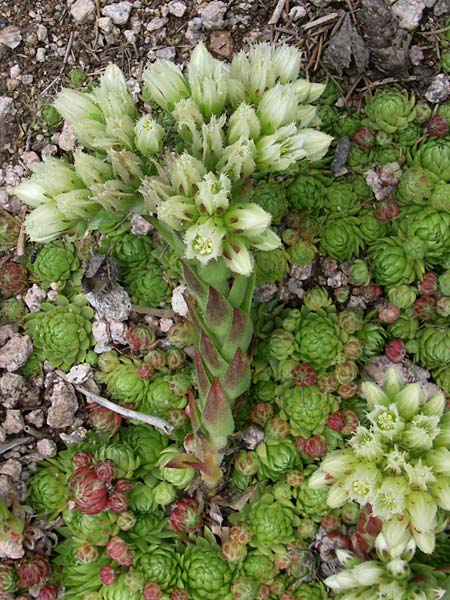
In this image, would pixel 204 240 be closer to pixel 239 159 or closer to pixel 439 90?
pixel 239 159

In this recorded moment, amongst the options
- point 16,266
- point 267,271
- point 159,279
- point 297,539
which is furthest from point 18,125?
point 297,539

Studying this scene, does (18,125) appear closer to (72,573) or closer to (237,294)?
(237,294)

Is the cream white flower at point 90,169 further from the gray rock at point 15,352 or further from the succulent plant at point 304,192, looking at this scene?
the gray rock at point 15,352

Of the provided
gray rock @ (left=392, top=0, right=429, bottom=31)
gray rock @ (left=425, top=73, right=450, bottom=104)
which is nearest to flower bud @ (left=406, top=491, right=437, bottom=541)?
gray rock @ (left=425, top=73, right=450, bottom=104)

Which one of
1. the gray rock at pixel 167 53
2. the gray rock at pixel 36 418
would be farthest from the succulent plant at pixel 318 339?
the gray rock at pixel 167 53

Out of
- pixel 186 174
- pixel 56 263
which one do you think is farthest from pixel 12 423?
pixel 186 174

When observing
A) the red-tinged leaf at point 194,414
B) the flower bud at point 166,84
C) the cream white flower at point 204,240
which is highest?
the flower bud at point 166,84

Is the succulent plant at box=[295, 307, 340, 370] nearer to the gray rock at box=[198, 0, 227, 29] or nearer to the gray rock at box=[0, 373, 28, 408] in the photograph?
the gray rock at box=[0, 373, 28, 408]
